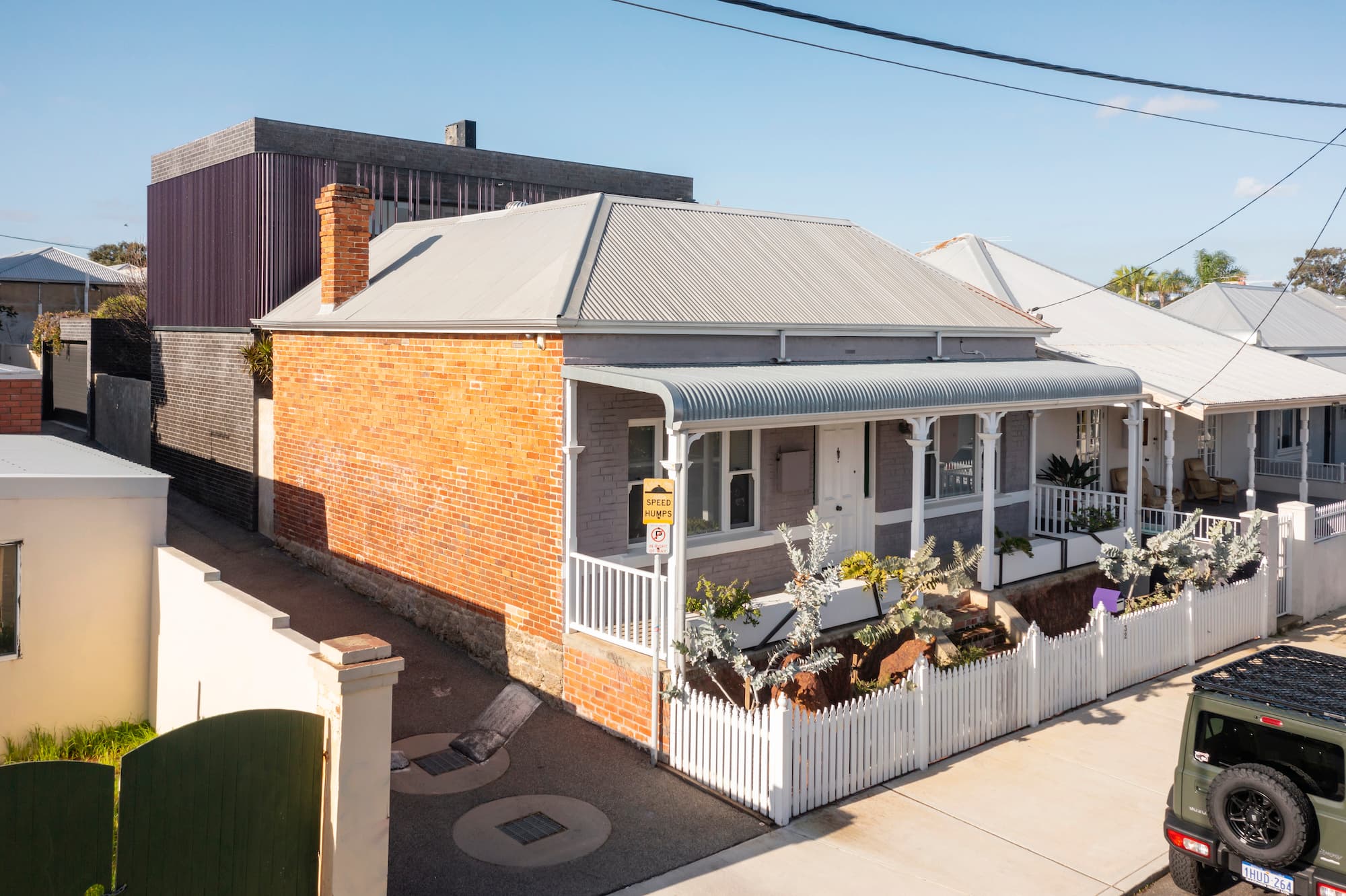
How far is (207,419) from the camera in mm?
18938

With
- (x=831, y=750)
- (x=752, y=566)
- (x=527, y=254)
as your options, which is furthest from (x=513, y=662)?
(x=527, y=254)

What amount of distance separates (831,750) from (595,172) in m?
16.6

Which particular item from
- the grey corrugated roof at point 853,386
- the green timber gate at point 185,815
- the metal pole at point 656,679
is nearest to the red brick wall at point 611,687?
the metal pole at point 656,679

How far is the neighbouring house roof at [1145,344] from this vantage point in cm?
1906

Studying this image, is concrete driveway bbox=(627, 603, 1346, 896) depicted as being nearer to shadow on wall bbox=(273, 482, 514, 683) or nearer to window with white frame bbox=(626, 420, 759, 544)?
shadow on wall bbox=(273, 482, 514, 683)

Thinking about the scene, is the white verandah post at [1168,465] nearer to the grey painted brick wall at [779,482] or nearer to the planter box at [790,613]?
the planter box at [790,613]

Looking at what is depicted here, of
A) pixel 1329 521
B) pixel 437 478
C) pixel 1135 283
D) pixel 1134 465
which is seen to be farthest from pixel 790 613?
pixel 1135 283

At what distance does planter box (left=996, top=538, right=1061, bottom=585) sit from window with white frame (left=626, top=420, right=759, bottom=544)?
383cm

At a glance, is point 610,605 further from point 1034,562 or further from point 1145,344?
point 1145,344

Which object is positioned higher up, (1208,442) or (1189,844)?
(1208,442)

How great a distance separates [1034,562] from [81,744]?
1191 centimetres

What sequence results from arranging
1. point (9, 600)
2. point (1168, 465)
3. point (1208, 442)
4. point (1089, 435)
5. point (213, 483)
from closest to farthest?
point (9, 600), point (1168, 465), point (213, 483), point (1089, 435), point (1208, 442)

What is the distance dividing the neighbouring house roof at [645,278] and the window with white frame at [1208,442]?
865 centimetres

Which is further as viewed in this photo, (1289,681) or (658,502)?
(658,502)
